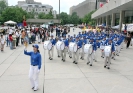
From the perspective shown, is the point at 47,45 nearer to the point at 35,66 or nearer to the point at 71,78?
the point at 71,78

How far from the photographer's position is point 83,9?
433 ft

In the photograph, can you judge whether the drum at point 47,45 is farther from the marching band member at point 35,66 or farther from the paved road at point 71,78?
the marching band member at point 35,66

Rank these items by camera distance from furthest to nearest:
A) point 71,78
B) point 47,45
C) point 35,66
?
point 47,45 < point 71,78 < point 35,66

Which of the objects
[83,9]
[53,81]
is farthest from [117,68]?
[83,9]

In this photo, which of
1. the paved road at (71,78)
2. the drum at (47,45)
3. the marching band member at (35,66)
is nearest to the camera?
the marching band member at (35,66)

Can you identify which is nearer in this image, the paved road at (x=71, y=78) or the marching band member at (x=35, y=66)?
the marching band member at (x=35, y=66)

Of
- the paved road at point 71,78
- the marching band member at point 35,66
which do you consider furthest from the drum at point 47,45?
the marching band member at point 35,66

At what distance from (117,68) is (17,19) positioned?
57.5m

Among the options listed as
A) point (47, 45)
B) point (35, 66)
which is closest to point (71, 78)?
point (35, 66)

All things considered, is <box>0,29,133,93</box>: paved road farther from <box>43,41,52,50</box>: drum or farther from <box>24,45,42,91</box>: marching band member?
<box>43,41,52,50</box>: drum

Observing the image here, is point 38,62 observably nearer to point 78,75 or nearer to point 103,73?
point 78,75

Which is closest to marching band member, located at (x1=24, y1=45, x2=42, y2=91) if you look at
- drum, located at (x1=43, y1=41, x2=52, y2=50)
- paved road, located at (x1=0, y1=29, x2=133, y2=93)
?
paved road, located at (x1=0, y1=29, x2=133, y2=93)

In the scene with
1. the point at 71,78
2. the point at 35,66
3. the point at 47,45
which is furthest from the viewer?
the point at 47,45

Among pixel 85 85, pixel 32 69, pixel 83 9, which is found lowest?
pixel 85 85
